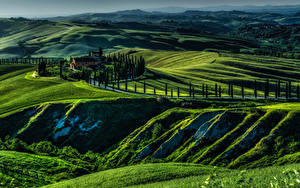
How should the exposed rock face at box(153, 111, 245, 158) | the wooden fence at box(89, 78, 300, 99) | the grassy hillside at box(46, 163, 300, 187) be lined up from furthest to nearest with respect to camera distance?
the wooden fence at box(89, 78, 300, 99)
the exposed rock face at box(153, 111, 245, 158)
the grassy hillside at box(46, 163, 300, 187)

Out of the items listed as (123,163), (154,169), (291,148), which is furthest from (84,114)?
(291,148)

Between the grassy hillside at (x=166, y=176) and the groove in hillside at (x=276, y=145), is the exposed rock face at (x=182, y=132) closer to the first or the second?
the grassy hillside at (x=166, y=176)

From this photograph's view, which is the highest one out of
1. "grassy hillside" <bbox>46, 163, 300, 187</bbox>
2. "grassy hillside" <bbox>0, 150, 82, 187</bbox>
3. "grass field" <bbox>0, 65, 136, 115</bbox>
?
"grass field" <bbox>0, 65, 136, 115</bbox>

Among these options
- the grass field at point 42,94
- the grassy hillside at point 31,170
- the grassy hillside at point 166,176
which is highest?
the grass field at point 42,94

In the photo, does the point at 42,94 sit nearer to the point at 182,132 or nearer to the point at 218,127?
the point at 182,132

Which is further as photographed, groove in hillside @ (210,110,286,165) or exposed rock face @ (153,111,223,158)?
exposed rock face @ (153,111,223,158)

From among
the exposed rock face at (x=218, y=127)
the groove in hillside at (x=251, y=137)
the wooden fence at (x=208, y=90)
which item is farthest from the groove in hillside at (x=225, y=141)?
the wooden fence at (x=208, y=90)

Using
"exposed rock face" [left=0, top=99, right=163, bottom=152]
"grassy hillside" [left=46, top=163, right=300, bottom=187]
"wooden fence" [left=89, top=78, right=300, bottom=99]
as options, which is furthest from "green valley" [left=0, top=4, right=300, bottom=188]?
"wooden fence" [left=89, top=78, right=300, bottom=99]

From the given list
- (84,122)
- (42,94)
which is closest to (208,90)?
(84,122)

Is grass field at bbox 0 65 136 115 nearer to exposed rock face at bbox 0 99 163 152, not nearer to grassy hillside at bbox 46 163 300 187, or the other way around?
exposed rock face at bbox 0 99 163 152

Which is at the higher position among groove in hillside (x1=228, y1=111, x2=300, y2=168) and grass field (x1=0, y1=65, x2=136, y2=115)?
grass field (x1=0, y1=65, x2=136, y2=115)
